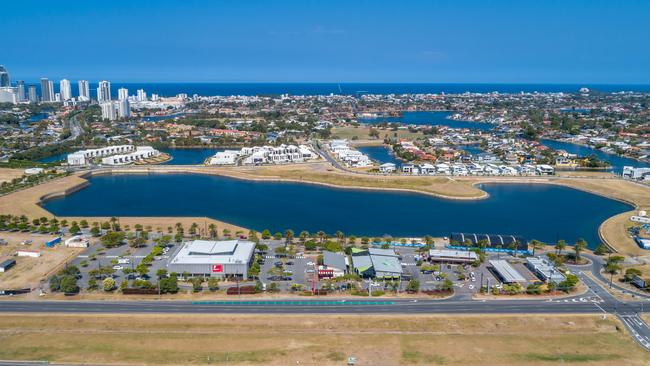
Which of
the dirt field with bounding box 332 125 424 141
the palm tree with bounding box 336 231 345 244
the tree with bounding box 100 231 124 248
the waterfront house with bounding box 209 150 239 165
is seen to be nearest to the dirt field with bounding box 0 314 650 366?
the tree with bounding box 100 231 124 248

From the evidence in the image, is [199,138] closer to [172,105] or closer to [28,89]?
[172,105]

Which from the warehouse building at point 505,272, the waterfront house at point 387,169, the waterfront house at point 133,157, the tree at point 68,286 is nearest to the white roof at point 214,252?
the tree at point 68,286

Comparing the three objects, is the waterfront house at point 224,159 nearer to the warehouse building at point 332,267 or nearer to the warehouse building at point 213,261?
the warehouse building at point 213,261

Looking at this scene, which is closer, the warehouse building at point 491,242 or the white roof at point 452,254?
the white roof at point 452,254

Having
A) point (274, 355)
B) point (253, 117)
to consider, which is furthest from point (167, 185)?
point (253, 117)

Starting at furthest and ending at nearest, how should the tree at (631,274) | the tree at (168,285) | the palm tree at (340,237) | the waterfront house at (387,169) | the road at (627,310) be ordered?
1. the waterfront house at (387,169)
2. the palm tree at (340,237)
3. the tree at (631,274)
4. the tree at (168,285)
5. the road at (627,310)
